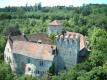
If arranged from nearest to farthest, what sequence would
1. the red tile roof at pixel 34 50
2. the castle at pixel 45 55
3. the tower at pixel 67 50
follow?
the tower at pixel 67 50 → the castle at pixel 45 55 → the red tile roof at pixel 34 50

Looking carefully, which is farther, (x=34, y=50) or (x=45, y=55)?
(x=34, y=50)

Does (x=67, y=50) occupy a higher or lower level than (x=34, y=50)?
higher

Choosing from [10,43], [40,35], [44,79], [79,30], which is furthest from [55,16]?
[44,79]

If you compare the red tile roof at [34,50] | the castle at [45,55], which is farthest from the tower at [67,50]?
the red tile roof at [34,50]

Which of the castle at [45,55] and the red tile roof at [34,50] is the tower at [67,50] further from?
the red tile roof at [34,50]

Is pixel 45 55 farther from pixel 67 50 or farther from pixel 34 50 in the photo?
pixel 67 50

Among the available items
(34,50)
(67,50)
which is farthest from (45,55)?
(67,50)
